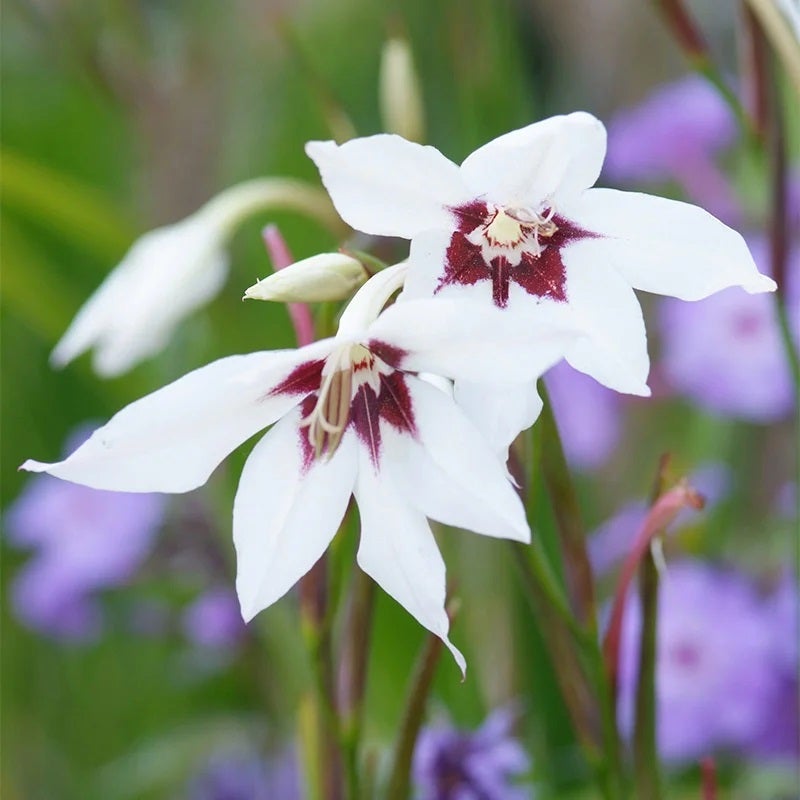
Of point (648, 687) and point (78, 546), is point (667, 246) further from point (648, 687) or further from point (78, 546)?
point (78, 546)

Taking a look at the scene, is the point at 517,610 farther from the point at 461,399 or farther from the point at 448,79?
the point at 448,79

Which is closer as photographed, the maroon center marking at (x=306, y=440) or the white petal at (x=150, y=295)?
the maroon center marking at (x=306, y=440)

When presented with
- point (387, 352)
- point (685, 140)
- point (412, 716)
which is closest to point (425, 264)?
point (387, 352)

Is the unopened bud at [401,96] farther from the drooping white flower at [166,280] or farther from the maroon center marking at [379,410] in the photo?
the maroon center marking at [379,410]

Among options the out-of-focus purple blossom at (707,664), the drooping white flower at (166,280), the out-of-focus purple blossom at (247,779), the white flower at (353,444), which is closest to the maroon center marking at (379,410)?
the white flower at (353,444)

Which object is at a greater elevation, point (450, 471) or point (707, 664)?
point (450, 471)

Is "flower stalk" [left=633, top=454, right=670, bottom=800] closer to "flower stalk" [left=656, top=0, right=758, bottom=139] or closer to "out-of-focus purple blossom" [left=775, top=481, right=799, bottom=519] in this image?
"flower stalk" [left=656, top=0, right=758, bottom=139]
